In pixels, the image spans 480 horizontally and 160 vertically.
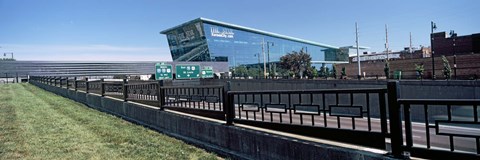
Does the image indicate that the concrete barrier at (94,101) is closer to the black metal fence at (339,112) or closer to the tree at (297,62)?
the black metal fence at (339,112)

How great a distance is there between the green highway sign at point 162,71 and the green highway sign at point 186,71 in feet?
7.07

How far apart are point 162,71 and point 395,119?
1491 inches

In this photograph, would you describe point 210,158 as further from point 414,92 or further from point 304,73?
point 304,73

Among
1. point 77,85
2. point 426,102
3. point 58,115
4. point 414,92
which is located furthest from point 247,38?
point 426,102

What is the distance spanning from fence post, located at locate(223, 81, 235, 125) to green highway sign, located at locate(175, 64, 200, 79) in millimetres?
37328

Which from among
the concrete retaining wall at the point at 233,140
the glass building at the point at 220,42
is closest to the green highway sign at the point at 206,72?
the concrete retaining wall at the point at 233,140

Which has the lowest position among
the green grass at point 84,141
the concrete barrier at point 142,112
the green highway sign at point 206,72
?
the green grass at point 84,141

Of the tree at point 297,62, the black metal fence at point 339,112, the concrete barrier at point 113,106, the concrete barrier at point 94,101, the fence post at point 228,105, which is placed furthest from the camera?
the tree at point 297,62

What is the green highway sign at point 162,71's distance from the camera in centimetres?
3962

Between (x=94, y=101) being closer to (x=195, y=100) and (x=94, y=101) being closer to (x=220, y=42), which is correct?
(x=195, y=100)

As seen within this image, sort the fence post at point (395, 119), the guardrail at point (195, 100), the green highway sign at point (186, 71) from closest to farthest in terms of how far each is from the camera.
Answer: the fence post at point (395, 119), the guardrail at point (195, 100), the green highway sign at point (186, 71)

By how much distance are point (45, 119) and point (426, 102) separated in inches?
425

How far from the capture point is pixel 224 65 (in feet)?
345

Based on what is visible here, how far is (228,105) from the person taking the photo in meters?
6.72
